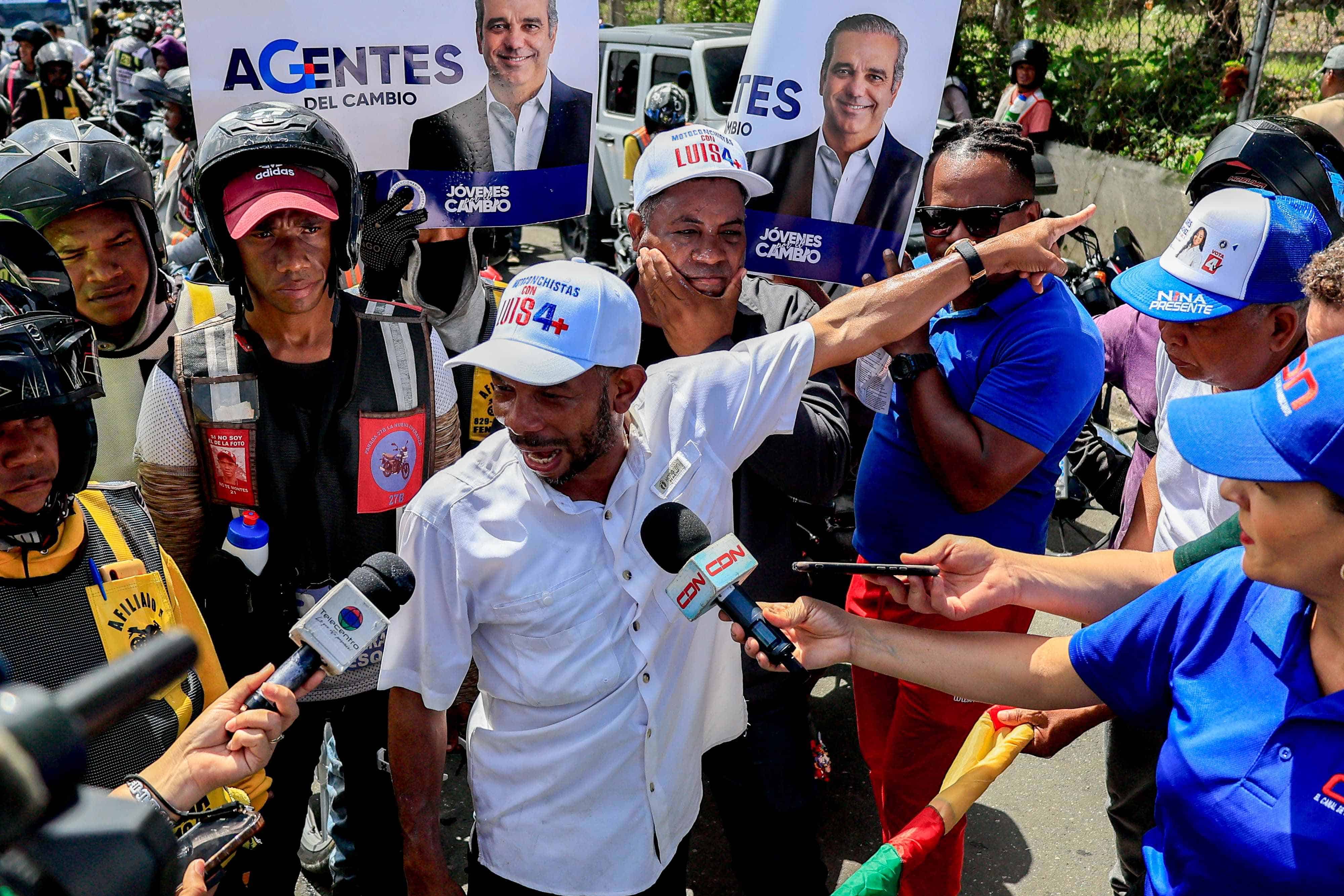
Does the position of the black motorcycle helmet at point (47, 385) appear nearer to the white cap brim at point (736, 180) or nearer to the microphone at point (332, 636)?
the microphone at point (332, 636)

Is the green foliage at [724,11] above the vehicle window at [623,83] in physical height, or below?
above

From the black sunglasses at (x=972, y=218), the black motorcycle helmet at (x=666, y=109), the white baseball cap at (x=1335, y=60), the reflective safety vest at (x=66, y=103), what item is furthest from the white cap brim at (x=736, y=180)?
the reflective safety vest at (x=66, y=103)

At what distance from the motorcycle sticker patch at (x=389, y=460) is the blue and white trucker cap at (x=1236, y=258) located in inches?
76.1

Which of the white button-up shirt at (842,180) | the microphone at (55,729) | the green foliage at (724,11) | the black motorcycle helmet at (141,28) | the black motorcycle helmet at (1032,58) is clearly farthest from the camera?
the black motorcycle helmet at (141,28)

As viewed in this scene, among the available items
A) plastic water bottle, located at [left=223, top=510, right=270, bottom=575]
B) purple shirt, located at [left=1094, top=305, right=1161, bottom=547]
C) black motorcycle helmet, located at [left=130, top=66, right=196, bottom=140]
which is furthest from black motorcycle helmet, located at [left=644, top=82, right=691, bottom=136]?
plastic water bottle, located at [left=223, top=510, right=270, bottom=575]

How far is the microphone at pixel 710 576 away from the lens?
1.82 meters

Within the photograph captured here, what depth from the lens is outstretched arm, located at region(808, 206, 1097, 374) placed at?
2.58 m

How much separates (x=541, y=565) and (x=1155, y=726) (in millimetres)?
1245

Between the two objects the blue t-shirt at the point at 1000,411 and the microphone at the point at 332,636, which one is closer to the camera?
the microphone at the point at 332,636

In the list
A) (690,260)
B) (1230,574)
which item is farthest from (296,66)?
(1230,574)

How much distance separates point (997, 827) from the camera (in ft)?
13.0

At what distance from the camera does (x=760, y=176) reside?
3.33 meters

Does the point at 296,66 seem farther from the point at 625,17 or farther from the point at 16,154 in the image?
the point at 625,17

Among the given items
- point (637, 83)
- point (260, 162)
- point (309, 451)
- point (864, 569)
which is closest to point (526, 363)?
point (864, 569)
